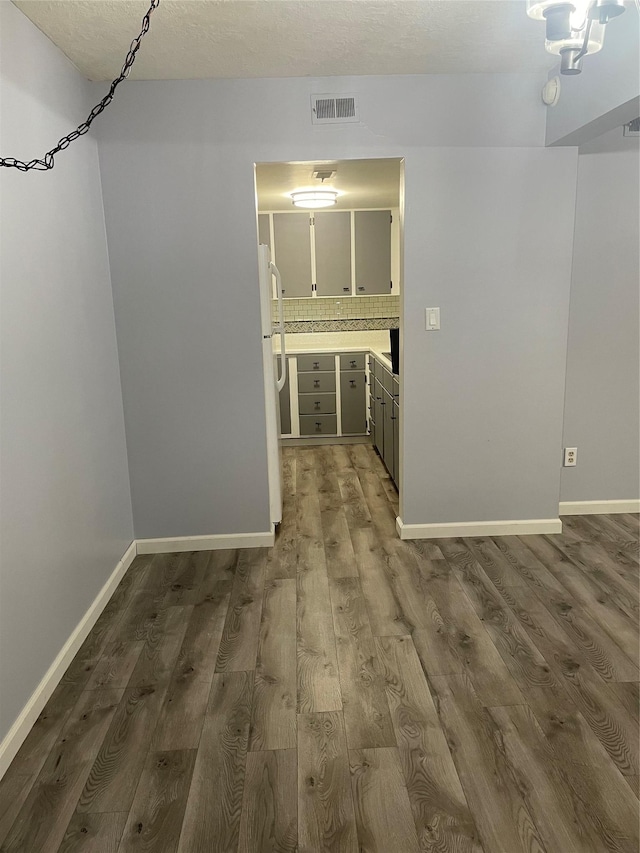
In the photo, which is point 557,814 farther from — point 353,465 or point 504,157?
point 353,465

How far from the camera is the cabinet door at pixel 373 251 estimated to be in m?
5.89

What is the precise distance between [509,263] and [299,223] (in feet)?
9.70

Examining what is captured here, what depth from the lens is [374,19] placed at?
2439mm

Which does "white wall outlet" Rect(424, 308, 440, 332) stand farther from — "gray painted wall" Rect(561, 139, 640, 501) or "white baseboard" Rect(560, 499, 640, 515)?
"white baseboard" Rect(560, 499, 640, 515)

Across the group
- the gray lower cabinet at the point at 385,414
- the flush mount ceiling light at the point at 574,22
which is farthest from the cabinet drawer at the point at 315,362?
the flush mount ceiling light at the point at 574,22

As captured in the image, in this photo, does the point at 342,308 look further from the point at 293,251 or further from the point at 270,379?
the point at 270,379

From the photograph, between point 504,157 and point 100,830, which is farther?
point 504,157

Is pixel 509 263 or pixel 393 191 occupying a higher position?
pixel 393 191

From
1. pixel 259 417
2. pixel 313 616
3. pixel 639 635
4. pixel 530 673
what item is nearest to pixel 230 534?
pixel 259 417

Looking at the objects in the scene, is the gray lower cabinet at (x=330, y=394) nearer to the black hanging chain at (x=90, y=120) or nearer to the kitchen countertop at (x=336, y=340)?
the kitchen countertop at (x=336, y=340)

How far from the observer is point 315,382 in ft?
19.2

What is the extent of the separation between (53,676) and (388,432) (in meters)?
2.94

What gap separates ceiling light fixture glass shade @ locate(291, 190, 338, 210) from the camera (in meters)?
5.02

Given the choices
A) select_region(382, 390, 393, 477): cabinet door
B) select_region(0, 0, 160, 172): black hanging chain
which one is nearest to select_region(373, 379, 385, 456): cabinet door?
select_region(382, 390, 393, 477): cabinet door
